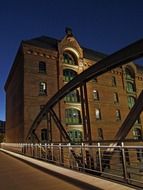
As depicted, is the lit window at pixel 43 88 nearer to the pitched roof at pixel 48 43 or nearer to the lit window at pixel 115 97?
the pitched roof at pixel 48 43

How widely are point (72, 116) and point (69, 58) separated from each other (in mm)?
9174

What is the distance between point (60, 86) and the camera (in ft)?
109

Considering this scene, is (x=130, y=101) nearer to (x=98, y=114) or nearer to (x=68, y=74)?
(x=98, y=114)

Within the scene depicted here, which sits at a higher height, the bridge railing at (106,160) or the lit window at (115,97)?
the lit window at (115,97)

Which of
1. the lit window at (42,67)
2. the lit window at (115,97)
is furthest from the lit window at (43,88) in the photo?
the lit window at (115,97)

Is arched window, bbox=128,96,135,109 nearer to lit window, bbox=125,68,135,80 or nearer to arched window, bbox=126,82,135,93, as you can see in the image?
arched window, bbox=126,82,135,93

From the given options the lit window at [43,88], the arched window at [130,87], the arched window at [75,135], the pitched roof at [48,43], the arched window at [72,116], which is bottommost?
the arched window at [75,135]

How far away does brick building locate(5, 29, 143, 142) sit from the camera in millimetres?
30928

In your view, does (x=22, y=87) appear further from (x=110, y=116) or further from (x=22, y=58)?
(x=110, y=116)

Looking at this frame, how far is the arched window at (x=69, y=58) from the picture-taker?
35.9m

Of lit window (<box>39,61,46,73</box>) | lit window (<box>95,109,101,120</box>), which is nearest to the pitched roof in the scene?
lit window (<box>39,61,46,73</box>)

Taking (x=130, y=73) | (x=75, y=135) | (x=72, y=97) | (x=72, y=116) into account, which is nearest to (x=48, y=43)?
(x=72, y=97)

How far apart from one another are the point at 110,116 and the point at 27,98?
1402cm

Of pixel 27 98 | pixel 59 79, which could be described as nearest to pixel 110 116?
pixel 59 79
